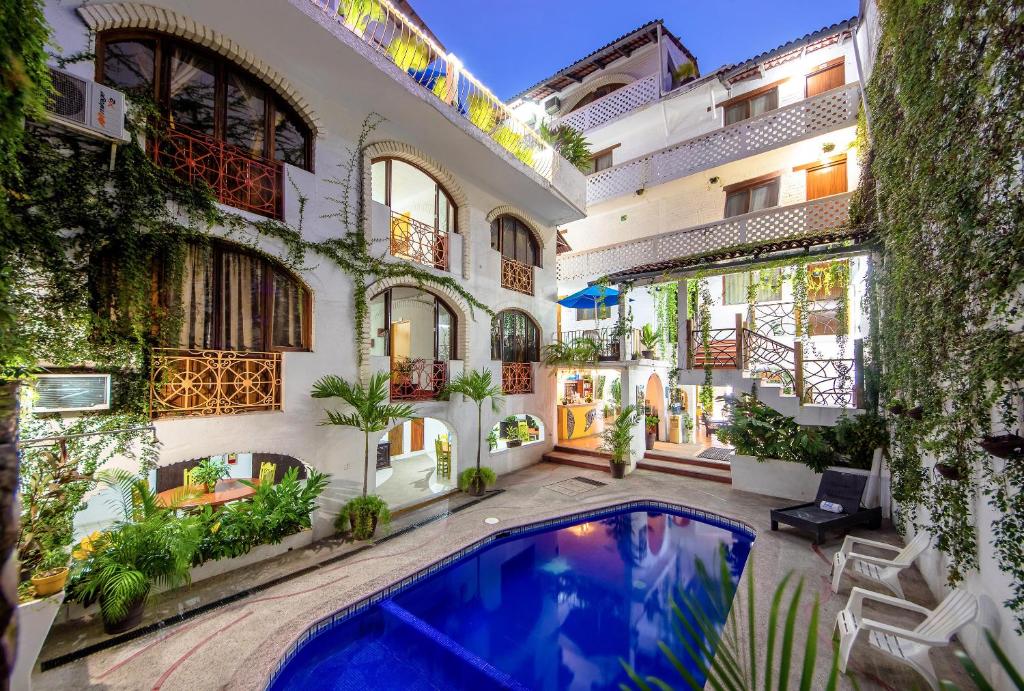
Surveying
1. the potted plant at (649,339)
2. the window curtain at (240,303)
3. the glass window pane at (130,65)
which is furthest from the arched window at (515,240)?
the glass window pane at (130,65)

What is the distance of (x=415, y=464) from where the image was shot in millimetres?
12812

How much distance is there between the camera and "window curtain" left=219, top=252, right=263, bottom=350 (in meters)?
6.71

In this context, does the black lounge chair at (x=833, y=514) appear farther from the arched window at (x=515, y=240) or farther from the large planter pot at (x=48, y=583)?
the large planter pot at (x=48, y=583)

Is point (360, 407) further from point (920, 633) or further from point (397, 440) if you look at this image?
point (920, 633)

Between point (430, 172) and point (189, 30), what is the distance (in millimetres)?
4730

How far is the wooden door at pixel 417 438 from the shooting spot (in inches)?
562

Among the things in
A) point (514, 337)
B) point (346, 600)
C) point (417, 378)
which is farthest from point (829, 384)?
point (346, 600)

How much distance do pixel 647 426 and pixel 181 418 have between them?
38.3 feet

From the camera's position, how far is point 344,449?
7914 mm

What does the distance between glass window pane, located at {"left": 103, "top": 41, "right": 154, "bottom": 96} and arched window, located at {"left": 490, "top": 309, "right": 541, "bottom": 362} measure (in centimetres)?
773

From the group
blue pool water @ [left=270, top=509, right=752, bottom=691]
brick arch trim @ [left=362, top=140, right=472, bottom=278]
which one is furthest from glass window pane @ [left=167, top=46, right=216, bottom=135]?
blue pool water @ [left=270, top=509, right=752, bottom=691]

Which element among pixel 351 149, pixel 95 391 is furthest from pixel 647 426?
pixel 95 391

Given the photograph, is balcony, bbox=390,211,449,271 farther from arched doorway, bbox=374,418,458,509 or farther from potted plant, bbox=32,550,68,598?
potted plant, bbox=32,550,68,598

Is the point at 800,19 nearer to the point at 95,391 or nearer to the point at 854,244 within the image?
the point at 854,244
